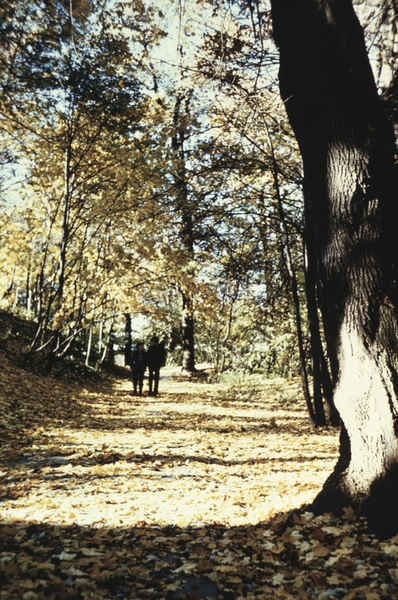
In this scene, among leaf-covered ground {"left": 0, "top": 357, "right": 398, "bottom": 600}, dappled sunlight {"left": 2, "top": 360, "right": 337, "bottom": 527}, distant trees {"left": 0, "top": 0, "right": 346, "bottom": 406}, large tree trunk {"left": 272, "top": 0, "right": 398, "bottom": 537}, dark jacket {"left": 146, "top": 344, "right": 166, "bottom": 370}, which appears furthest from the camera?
dark jacket {"left": 146, "top": 344, "right": 166, "bottom": 370}

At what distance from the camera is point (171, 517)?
4.00 m

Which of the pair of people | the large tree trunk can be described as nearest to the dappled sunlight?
the large tree trunk

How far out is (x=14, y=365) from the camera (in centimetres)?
1132

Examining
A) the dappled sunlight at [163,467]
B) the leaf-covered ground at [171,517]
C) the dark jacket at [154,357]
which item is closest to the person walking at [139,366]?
the dark jacket at [154,357]

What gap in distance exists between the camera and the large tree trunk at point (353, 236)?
320 centimetres

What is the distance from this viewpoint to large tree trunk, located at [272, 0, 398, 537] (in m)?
3.20

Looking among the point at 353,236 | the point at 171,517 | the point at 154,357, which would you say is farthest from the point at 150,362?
the point at 353,236

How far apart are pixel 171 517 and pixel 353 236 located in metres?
3.05

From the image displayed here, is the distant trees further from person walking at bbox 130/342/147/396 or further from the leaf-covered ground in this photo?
the leaf-covered ground

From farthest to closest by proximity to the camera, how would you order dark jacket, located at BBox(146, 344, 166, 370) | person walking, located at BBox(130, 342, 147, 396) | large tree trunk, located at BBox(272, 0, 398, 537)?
person walking, located at BBox(130, 342, 147, 396) < dark jacket, located at BBox(146, 344, 166, 370) < large tree trunk, located at BBox(272, 0, 398, 537)

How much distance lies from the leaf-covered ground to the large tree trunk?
43cm

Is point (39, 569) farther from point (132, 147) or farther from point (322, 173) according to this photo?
point (132, 147)

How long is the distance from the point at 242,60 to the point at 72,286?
10.3 meters

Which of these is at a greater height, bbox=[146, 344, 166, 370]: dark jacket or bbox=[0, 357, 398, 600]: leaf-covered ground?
bbox=[146, 344, 166, 370]: dark jacket
